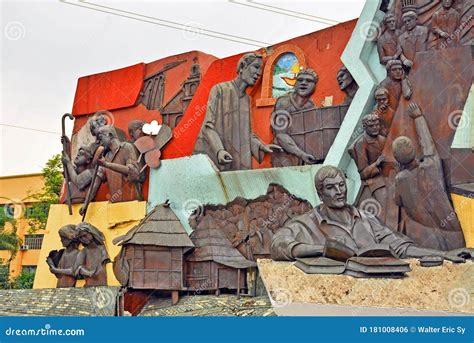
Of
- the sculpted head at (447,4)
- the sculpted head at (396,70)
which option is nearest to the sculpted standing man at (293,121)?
the sculpted head at (396,70)

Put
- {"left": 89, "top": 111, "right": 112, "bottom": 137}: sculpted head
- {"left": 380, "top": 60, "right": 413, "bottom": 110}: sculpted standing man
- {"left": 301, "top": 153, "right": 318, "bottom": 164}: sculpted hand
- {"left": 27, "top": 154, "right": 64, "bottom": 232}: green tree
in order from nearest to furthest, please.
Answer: {"left": 380, "top": 60, "right": 413, "bottom": 110}: sculpted standing man < {"left": 301, "top": 153, "right": 318, "bottom": 164}: sculpted hand < {"left": 89, "top": 111, "right": 112, "bottom": 137}: sculpted head < {"left": 27, "top": 154, "right": 64, "bottom": 232}: green tree

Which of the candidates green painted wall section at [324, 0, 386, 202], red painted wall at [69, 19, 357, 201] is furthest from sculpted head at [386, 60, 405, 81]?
red painted wall at [69, 19, 357, 201]

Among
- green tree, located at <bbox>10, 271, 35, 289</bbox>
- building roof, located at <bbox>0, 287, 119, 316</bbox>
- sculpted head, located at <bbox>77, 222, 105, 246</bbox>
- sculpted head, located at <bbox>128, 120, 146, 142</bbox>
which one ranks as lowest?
building roof, located at <bbox>0, 287, 119, 316</bbox>

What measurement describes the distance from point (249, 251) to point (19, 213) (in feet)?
47.3

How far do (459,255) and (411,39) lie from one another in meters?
2.70

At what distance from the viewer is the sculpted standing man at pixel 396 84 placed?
8055mm

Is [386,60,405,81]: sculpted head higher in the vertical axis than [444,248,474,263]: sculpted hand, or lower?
higher

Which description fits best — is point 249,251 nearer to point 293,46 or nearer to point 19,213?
point 293,46

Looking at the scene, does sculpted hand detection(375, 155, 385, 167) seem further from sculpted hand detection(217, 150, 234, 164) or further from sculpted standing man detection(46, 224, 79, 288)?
sculpted standing man detection(46, 224, 79, 288)

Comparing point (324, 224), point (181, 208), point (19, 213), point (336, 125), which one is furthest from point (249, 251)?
point (19, 213)

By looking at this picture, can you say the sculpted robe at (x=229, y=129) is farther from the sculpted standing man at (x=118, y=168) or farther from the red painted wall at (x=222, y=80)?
the sculpted standing man at (x=118, y=168)

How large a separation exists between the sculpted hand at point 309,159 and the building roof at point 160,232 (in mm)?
1827

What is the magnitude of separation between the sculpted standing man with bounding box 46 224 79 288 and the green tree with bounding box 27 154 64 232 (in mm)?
8949

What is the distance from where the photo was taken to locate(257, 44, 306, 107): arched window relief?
32.1 ft
